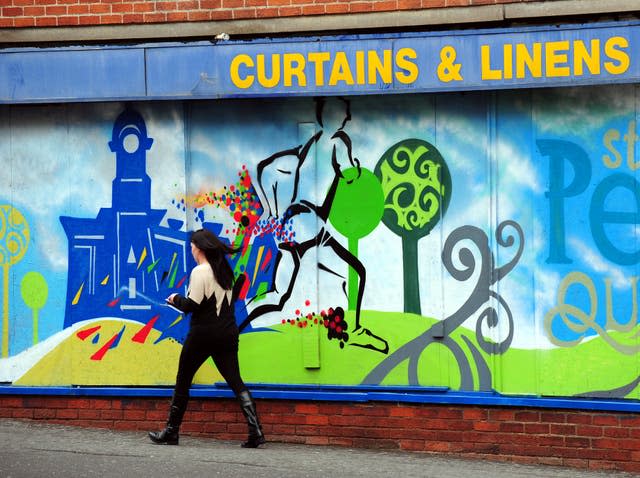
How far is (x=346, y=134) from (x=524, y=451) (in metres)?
2.85

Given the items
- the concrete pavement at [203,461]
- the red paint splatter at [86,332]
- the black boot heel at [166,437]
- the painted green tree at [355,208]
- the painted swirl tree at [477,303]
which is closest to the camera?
the concrete pavement at [203,461]

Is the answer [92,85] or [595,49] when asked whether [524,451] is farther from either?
[92,85]

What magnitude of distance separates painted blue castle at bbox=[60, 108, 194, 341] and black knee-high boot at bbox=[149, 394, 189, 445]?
95 cm

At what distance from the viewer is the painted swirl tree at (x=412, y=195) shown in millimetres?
10031

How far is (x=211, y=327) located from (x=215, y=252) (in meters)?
0.56

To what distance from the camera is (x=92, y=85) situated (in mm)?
10273

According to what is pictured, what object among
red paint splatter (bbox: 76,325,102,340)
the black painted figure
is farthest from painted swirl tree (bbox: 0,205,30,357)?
the black painted figure

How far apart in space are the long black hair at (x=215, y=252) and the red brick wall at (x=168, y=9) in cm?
194

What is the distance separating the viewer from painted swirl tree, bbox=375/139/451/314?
32.9 feet

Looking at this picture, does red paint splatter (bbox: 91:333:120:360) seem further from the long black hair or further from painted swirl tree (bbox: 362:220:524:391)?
painted swirl tree (bbox: 362:220:524:391)

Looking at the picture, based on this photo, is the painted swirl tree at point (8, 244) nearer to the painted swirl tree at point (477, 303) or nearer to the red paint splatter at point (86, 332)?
the red paint splatter at point (86, 332)

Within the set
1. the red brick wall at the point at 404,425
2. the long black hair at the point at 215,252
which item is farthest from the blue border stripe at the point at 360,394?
the long black hair at the point at 215,252

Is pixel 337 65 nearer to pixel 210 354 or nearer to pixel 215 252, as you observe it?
pixel 215 252

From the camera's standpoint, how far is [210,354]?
31.5 ft
